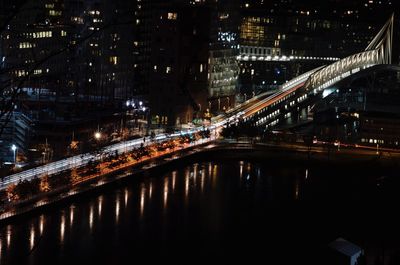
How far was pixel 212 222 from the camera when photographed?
720 centimetres

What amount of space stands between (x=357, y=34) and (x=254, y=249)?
1805cm

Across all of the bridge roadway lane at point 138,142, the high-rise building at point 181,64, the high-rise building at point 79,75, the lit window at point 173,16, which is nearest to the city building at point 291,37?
the bridge roadway lane at point 138,142

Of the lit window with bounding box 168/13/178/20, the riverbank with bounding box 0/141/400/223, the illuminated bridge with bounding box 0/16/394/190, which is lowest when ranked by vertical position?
the riverbank with bounding box 0/141/400/223

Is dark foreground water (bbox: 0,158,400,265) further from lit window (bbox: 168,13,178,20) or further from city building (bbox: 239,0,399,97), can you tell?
city building (bbox: 239,0,399,97)

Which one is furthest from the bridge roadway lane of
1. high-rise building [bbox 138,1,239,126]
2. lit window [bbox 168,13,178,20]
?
lit window [bbox 168,13,178,20]

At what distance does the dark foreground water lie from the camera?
5953 millimetres

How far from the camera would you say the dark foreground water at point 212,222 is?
595cm

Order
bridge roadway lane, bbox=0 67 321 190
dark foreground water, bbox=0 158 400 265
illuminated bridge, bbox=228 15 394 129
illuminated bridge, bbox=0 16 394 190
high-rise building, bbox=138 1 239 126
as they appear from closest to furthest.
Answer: dark foreground water, bbox=0 158 400 265, bridge roadway lane, bbox=0 67 321 190, high-rise building, bbox=138 1 239 126, illuminated bridge, bbox=0 16 394 190, illuminated bridge, bbox=228 15 394 129

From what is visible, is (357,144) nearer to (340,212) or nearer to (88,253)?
(340,212)

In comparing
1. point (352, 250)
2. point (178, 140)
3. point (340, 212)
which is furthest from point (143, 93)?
point (352, 250)

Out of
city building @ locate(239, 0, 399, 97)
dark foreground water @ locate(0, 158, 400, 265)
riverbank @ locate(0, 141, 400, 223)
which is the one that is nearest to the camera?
dark foreground water @ locate(0, 158, 400, 265)

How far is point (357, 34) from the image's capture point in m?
23.0

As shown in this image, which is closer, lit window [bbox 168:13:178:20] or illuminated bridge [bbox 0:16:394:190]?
lit window [bbox 168:13:178:20]

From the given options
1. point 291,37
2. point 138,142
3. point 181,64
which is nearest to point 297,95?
point 181,64
